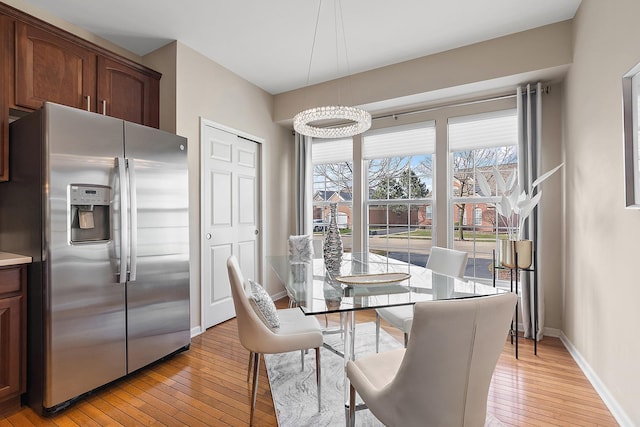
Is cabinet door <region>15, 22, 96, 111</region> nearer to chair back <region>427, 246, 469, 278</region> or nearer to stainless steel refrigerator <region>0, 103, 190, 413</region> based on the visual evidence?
stainless steel refrigerator <region>0, 103, 190, 413</region>

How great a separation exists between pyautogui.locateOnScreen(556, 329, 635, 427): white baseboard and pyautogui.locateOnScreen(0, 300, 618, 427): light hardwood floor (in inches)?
1.2

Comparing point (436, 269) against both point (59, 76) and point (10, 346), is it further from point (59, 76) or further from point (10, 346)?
point (59, 76)

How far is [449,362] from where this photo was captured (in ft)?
3.53

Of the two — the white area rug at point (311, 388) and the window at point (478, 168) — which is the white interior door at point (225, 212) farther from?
the window at point (478, 168)

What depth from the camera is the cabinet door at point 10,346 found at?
6.19 feet

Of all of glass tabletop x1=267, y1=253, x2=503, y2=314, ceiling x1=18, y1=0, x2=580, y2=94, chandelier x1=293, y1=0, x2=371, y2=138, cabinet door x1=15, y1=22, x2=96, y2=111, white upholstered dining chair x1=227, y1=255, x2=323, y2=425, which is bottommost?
white upholstered dining chair x1=227, y1=255, x2=323, y2=425

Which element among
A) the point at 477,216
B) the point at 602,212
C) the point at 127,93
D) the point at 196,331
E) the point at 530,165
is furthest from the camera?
the point at 477,216

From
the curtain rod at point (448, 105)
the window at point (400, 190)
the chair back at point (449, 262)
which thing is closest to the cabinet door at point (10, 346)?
the chair back at point (449, 262)

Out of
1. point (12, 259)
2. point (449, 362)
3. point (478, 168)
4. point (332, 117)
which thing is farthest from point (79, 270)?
point (478, 168)

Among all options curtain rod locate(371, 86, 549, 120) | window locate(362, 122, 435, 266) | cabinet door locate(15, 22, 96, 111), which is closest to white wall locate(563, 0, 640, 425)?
curtain rod locate(371, 86, 549, 120)

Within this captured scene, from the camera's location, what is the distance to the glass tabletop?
158 cm

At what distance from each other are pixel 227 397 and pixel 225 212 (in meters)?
1.97

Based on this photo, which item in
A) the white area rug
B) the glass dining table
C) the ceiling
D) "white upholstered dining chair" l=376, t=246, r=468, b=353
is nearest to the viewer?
the glass dining table

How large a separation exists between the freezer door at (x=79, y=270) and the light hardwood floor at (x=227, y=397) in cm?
18
